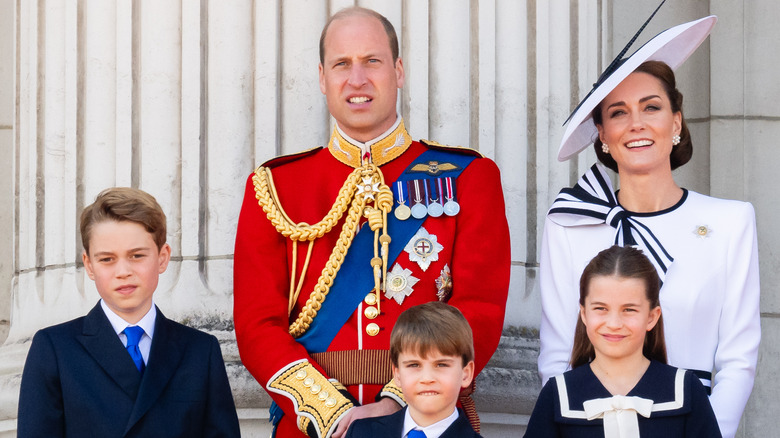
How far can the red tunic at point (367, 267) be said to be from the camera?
3.86 meters

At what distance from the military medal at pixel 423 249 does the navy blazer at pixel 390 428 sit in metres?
0.56

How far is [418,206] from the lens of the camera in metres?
Answer: 4.02

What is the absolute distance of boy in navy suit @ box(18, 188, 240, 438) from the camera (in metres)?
A: 3.55

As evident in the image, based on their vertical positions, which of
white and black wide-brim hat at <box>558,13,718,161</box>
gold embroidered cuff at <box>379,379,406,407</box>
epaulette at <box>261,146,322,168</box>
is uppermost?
white and black wide-brim hat at <box>558,13,718,161</box>

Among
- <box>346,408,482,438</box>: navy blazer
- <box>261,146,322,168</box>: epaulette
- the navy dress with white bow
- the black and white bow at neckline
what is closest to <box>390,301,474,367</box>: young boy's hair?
<box>346,408,482,438</box>: navy blazer

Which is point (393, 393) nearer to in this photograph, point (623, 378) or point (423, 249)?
point (423, 249)

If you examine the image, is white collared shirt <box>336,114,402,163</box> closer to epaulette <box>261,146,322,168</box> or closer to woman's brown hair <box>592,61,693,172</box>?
epaulette <box>261,146,322,168</box>

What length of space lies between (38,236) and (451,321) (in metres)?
2.28

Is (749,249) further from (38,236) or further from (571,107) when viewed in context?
(38,236)

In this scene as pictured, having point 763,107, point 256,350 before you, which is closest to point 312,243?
point 256,350

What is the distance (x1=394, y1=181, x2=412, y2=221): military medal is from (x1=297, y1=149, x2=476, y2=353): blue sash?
0.02 metres

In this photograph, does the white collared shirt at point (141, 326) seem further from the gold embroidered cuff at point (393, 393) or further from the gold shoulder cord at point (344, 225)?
the gold embroidered cuff at point (393, 393)

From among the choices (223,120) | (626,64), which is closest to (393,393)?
(626,64)

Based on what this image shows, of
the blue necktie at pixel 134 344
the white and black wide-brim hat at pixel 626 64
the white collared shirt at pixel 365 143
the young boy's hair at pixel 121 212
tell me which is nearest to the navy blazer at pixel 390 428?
the blue necktie at pixel 134 344
